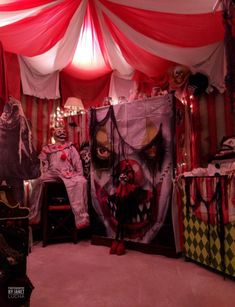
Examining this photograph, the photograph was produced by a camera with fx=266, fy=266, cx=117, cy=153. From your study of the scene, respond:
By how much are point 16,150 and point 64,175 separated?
748 millimetres

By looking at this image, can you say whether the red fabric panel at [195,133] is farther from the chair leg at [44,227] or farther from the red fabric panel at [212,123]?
the chair leg at [44,227]

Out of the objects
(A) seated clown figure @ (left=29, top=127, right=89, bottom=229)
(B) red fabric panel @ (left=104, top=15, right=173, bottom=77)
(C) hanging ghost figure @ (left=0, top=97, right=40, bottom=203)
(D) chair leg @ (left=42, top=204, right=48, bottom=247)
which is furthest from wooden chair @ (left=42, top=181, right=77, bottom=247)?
(B) red fabric panel @ (left=104, top=15, right=173, bottom=77)

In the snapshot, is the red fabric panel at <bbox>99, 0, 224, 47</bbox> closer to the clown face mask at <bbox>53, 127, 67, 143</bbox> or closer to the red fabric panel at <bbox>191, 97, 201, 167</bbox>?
the red fabric panel at <bbox>191, 97, 201, 167</bbox>

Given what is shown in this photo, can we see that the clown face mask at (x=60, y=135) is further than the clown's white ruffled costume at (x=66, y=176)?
Yes

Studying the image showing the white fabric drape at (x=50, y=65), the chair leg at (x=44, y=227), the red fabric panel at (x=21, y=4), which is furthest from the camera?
the chair leg at (x=44, y=227)

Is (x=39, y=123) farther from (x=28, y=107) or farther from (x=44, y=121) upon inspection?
(x=28, y=107)

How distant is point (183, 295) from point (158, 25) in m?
2.41

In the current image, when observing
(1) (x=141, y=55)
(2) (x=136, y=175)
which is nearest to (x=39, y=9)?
(1) (x=141, y=55)

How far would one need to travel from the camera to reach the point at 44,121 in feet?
14.5

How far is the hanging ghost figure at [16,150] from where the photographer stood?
3588mm

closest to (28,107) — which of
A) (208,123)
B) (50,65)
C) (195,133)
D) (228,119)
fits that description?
(50,65)

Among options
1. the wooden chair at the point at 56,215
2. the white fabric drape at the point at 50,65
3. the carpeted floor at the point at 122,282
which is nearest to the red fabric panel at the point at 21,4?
the white fabric drape at the point at 50,65

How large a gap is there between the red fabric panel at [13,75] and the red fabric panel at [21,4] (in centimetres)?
141

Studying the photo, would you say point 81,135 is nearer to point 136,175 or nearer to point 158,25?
point 136,175
